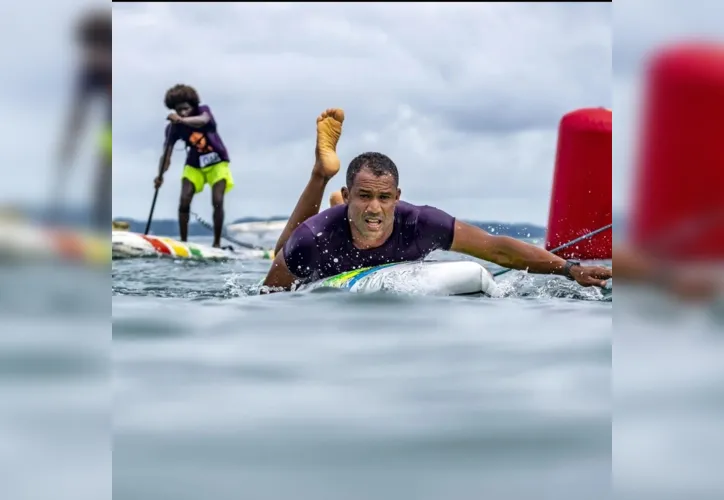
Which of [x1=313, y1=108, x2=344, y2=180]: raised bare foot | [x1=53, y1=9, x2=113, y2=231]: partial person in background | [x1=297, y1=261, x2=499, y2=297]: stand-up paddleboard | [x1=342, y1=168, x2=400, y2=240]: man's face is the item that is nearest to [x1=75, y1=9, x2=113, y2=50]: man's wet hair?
[x1=53, y1=9, x2=113, y2=231]: partial person in background

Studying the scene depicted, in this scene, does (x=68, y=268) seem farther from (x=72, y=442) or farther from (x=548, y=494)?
(x=548, y=494)

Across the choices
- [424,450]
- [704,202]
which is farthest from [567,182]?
[424,450]

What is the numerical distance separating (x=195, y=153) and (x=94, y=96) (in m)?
8.13

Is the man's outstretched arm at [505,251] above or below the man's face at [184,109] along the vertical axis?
below

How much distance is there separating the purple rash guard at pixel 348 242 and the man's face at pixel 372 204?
65 millimetres

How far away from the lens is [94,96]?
1.10m

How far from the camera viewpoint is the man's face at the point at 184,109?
29.0ft

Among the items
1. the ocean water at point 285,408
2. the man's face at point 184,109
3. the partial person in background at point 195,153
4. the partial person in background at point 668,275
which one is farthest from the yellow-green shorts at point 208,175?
the partial person in background at point 668,275

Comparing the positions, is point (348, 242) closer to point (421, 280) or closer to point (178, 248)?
point (421, 280)

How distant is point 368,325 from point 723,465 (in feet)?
4.43

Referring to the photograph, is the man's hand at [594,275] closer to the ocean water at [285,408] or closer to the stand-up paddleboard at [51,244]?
the ocean water at [285,408]

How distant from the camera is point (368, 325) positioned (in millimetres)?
2318

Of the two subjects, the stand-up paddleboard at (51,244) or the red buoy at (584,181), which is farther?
the red buoy at (584,181)

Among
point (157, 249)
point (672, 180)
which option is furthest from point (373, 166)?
point (157, 249)
